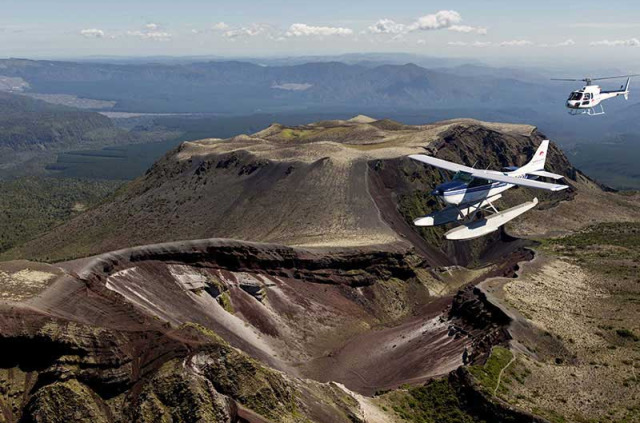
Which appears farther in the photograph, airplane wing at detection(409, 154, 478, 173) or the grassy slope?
airplane wing at detection(409, 154, 478, 173)

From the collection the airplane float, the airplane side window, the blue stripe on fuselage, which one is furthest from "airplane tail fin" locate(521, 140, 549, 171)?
the airplane side window

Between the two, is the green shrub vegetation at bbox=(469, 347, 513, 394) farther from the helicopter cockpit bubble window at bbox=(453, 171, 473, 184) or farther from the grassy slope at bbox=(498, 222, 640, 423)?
the helicopter cockpit bubble window at bbox=(453, 171, 473, 184)

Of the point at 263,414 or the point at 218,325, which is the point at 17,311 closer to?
the point at 263,414

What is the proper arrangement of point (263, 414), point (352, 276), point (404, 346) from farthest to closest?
1. point (352, 276)
2. point (404, 346)
3. point (263, 414)

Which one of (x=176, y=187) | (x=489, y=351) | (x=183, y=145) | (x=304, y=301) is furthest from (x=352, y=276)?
(x=183, y=145)

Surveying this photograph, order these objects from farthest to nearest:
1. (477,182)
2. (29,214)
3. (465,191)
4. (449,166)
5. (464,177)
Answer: (29,214) < (449,166) < (477,182) < (464,177) < (465,191)

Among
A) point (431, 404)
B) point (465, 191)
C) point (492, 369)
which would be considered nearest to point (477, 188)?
point (465, 191)

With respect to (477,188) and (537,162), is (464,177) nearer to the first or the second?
(477,188)

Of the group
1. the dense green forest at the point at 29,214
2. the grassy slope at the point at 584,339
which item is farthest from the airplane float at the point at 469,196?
the dense green forest at the point at 29,214
